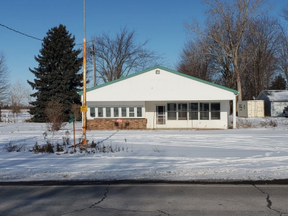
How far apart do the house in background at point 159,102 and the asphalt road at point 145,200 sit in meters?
16.9

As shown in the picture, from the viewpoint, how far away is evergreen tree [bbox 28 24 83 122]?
126 ft

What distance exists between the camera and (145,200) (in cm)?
637

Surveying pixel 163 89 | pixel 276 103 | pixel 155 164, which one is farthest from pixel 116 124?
pixel 276 103

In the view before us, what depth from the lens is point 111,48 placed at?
51531mm

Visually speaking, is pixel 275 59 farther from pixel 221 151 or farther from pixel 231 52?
pixel 221 151

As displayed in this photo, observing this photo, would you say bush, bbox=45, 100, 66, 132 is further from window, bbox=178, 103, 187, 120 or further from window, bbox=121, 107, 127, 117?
window, bbox=178, 103, 187, 120

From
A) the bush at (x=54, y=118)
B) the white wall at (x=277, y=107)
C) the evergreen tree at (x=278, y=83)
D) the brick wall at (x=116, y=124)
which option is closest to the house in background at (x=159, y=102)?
the brick wall at (x=116, y=124)

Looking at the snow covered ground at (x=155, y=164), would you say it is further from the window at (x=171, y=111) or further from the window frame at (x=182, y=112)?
the window at (x=171, y=111)

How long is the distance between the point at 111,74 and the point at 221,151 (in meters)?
39.8

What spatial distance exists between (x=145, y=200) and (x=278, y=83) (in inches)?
2716

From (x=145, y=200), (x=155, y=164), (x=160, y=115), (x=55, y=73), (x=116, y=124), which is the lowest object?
(x=145, y=200)

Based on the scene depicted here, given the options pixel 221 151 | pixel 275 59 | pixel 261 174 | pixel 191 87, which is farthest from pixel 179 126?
pixel 275 59

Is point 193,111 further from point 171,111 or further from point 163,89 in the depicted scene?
point 163,89

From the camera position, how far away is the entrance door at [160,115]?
2636 cm
